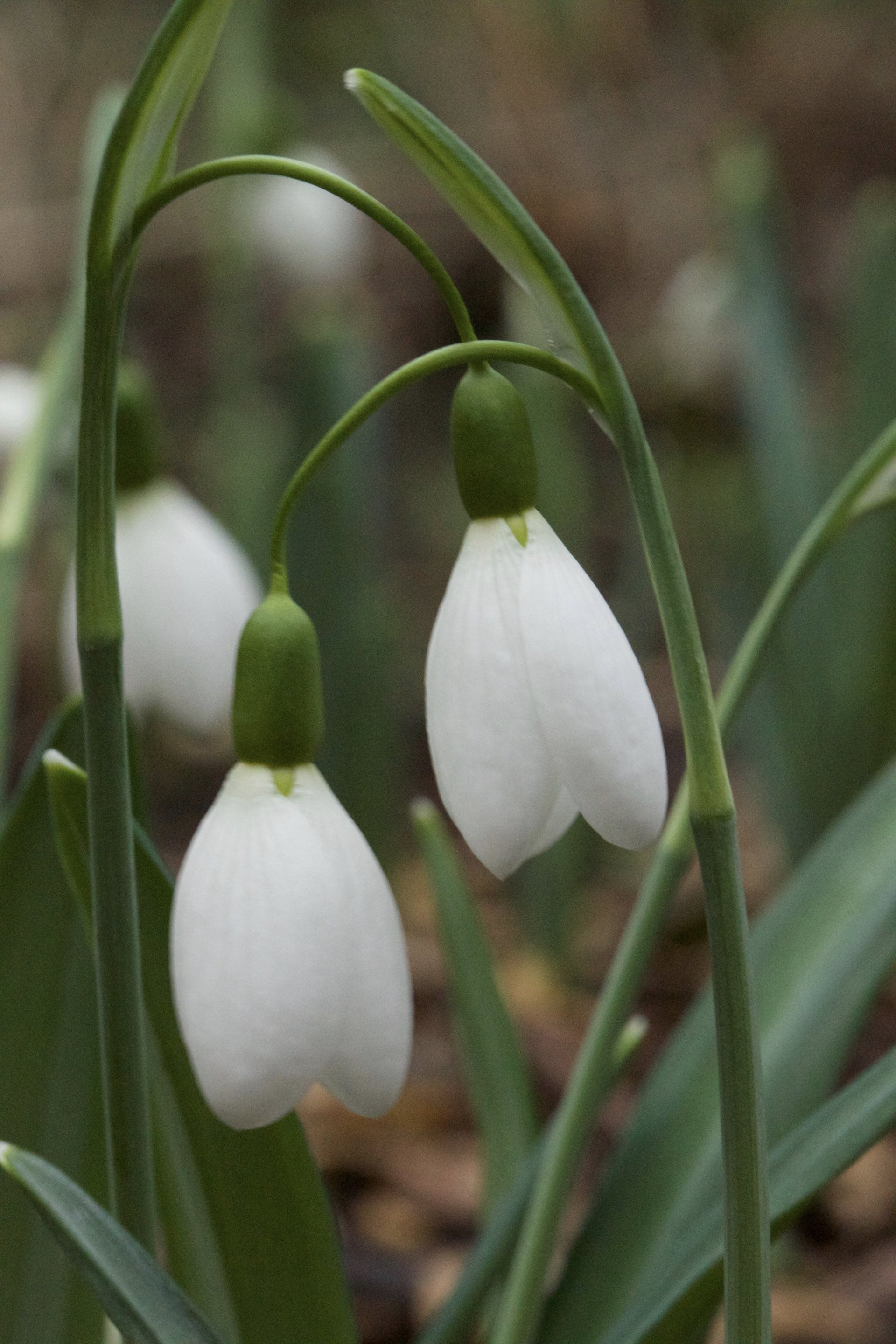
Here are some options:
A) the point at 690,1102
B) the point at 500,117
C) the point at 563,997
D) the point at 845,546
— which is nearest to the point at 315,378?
the point at 845,546

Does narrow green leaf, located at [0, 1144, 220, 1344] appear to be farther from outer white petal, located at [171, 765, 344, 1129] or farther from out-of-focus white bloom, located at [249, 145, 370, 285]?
→ out-of-focus white bloom, located at [249, 145, 370, 285]

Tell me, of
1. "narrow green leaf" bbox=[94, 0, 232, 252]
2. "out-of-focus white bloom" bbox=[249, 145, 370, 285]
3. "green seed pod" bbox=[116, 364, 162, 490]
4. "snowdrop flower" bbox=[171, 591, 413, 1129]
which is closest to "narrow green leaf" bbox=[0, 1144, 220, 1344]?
"snowdrop flower" bbox=[171, 591, 413, 1129]

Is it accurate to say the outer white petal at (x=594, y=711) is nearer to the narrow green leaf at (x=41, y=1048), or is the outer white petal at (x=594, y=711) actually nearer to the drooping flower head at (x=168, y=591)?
the narrow green leaf at (x=41, y=1048)

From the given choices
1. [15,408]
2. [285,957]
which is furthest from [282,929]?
[15,408]

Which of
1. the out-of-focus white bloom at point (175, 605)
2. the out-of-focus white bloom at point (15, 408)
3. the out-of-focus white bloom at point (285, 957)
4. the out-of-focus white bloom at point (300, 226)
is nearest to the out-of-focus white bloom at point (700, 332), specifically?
the out-of-focus white bloom at point (300, 226)

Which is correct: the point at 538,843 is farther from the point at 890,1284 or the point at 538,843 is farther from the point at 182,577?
the point at 890,1284

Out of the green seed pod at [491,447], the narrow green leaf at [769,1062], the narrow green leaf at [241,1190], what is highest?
the green seed pod at [491,447]

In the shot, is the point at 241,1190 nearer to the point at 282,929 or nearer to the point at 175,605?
the point at 282,929
